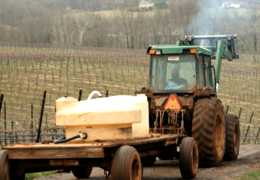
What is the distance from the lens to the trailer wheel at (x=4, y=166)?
11.7 m

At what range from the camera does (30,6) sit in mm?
67312

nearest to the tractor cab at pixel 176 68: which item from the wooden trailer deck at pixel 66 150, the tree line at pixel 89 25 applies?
the wooden trailer deck at pixel 66 150

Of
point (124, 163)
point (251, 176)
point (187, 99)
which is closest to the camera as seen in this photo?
point (124, 163)

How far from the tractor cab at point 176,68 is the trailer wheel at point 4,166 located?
510 cm

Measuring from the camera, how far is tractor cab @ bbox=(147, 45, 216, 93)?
53.0 ft

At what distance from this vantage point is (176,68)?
53.4 feet

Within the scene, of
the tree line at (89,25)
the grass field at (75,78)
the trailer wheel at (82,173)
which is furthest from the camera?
the tree line at (89,25)

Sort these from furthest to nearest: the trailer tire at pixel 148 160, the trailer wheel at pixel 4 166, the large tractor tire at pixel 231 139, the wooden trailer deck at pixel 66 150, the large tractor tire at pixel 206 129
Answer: the large tractor tire at pixel 231 139 < the large tractor tire at pixel 206 129 < the trailer tire at pixel 148 160 < the trailer wheel at pixel 4 166 < the wooden trailer deck at pixel 66 150

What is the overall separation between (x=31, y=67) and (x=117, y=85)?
553 cm

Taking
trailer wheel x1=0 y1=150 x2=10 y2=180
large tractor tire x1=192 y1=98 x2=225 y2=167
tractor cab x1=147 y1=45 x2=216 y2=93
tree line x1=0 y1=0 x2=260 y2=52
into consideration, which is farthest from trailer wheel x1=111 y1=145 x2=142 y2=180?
tree line x1=0 y1=0 x2=260 y2=52

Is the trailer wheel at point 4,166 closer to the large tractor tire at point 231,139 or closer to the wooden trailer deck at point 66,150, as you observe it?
the wooden trailer deck at point 66,150

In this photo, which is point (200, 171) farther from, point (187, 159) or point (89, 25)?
point (89, 25)

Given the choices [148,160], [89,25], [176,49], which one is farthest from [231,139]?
[89,25]

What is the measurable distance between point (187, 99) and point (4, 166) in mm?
5260
